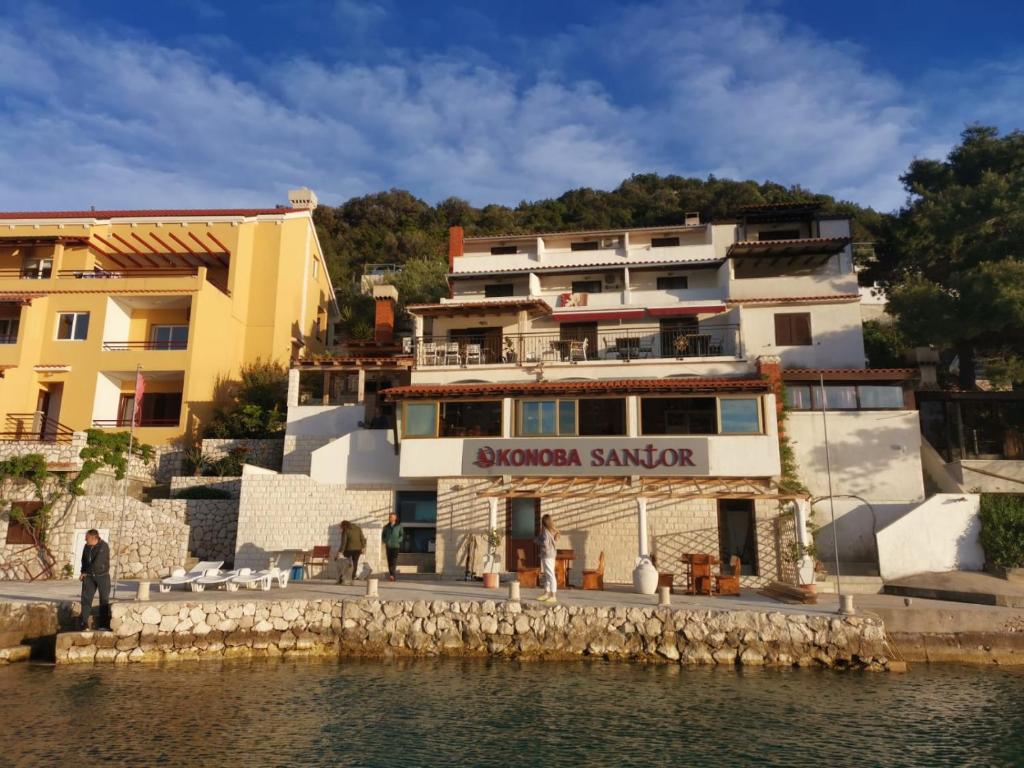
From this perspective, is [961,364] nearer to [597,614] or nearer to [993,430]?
[993,430]

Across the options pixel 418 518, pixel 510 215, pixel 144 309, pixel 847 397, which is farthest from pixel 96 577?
pixel 510 215

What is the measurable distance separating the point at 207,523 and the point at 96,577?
9261mm

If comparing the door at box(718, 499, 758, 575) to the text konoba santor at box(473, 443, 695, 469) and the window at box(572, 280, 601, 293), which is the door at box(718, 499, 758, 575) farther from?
the window at box(572, 280, 601, 293)

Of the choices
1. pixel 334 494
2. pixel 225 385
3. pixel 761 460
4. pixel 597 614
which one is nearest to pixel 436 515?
pixel 334 494

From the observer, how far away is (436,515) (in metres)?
22.3

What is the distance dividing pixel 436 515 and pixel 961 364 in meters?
22.1

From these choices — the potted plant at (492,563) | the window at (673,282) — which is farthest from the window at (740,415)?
the window at (673,282)

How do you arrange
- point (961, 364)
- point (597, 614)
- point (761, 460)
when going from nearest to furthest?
1. point (597, 614)
2. point (761, 460)
3. point (961, 364)

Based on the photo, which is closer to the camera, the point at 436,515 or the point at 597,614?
the point at 597,614

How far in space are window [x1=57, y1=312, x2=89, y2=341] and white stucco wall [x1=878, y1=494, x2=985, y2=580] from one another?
3185 centimetres

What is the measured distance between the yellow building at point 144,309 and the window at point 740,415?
21370mm

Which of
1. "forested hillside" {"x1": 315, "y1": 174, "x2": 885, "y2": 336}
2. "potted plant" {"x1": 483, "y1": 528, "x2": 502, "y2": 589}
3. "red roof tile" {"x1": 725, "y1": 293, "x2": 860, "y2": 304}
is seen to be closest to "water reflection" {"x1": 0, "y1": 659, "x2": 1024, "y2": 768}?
"potted plant" {"x1": 483, "y1": 528, "x2": 502, "y2": 589}

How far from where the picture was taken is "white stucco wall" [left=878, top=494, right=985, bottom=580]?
65.0 ft

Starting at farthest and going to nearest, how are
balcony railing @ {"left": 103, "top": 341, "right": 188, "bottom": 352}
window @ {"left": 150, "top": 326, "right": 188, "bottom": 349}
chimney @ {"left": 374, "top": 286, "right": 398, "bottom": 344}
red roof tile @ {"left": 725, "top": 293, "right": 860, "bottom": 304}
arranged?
window @ {"left": 150, "top": 326, "right": 188, "bottom": 349}, chimney @ {"left": 374, "top": 286, "right": 398, "bottom": 344}, balcony railing @ {"left": 103, "top": 341, "right": 188, "bottom": 352}, red roof tile @ {"left": 725, "top": 293, "right": 860, "bottom": 304}
